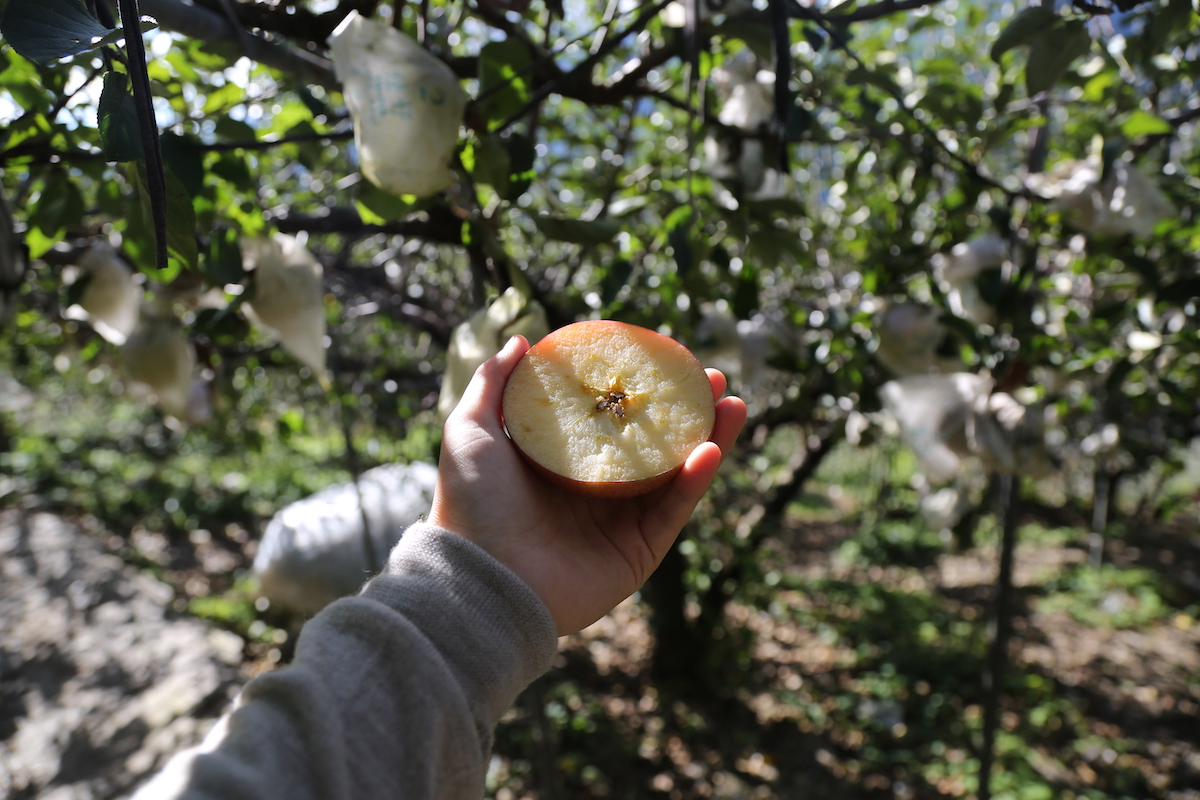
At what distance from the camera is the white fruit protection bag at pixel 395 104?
75 centimetres

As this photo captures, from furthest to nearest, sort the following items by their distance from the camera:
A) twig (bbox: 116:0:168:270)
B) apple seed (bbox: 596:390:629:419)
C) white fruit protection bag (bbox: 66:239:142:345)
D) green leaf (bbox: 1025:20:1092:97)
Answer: white fruit protection bag (bbox: 66:239:142:345) < green leaf (bbox: 1025:20:1092:97) < apple seed (bbox: 596:390:629:419) < twig (bbox: 116:0:168:270)

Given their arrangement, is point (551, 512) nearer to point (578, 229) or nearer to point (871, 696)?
point (578, 229)

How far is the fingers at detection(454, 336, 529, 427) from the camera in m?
0.71

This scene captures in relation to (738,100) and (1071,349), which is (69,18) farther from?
(1071,349)

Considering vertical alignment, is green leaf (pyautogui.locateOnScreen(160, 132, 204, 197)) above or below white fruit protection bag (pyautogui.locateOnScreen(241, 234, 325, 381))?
above

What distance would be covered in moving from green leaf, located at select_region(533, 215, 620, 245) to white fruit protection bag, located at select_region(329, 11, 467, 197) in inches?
6.4

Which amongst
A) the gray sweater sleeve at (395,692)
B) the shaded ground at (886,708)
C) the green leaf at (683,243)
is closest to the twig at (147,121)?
the gray sweater sleeve at (395,692)

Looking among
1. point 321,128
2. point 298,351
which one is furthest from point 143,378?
point 321,128

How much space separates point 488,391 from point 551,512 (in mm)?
147

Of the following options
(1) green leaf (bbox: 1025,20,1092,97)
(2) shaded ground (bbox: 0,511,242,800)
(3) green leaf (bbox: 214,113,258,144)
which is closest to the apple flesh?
(3) green leaf (bbox: 214,113,258,144)

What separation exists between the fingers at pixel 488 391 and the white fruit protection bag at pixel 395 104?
0.23 metres

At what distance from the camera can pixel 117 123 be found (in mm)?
471

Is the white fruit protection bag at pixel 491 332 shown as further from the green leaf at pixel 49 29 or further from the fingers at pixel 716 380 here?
the green leaf at pixel 49 29

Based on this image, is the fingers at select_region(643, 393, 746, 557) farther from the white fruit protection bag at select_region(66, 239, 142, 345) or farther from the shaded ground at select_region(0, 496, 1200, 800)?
the white fruit protection bag at select_region(66, 239, 142, 345)
